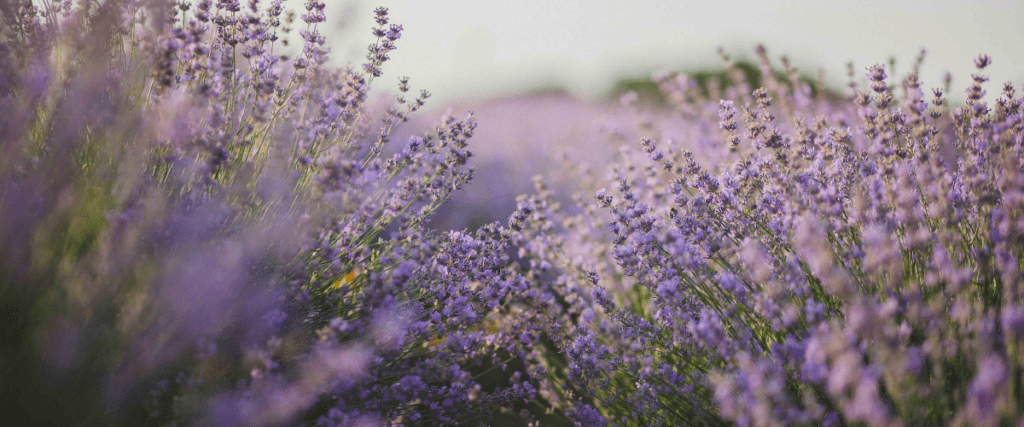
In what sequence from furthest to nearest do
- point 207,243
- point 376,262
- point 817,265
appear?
point 376,262 < point 207,243 < point 817,265

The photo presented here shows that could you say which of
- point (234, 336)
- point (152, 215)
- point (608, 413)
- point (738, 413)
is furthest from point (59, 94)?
point (608, 413)

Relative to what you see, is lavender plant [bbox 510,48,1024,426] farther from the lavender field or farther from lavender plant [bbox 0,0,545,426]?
lavender plant [bbox 0,0,545,426]

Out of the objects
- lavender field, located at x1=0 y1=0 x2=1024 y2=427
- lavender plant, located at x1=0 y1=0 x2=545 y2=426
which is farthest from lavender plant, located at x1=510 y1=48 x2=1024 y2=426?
lavender plant, located at x1=0 y1=0 x2=545 y2=426

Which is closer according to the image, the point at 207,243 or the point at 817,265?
the point at 817,265

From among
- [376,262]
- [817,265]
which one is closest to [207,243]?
[376,262]

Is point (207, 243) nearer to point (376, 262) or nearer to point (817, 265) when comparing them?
point (376, 262)

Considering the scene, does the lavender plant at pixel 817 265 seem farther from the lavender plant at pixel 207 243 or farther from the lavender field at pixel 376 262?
the lavender plant at pixel 207 243

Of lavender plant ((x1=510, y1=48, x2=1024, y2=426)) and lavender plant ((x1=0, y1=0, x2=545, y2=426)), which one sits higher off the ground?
lavender plant ((x1=0, y1=0, x2=545, y2=426))
